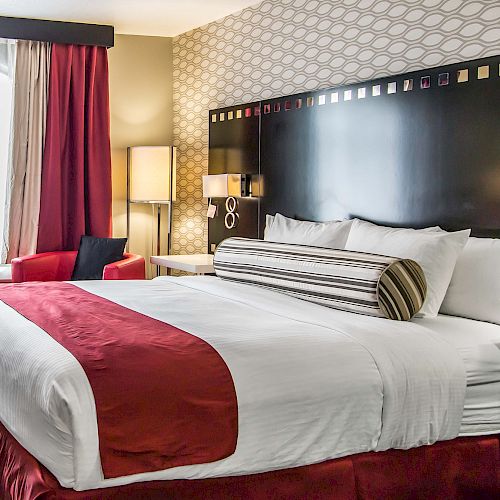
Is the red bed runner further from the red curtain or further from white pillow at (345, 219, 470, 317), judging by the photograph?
the red curtain

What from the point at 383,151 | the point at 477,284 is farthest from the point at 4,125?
the point at 477,284

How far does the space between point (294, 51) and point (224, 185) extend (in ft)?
3.20

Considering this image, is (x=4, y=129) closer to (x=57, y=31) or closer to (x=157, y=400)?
(x=57, y=31)

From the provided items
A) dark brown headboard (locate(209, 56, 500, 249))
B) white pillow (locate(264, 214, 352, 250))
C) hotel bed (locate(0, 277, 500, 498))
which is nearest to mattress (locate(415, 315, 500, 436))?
hotel bed (locate(0, 277, 500, 498))

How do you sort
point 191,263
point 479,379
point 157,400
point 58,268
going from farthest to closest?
point 58,268 → point 191,263 → point 479,379 → point 157,400

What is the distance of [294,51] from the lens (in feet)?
15.7

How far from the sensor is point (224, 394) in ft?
7.30

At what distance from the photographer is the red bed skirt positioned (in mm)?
2123

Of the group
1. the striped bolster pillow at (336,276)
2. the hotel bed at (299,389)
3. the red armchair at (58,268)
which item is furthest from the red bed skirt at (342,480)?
the red armchair at (58,268)

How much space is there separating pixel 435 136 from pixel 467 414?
4.89 feet

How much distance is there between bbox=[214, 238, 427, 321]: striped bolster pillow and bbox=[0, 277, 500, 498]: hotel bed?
107mm

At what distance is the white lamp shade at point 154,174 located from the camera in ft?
18.8

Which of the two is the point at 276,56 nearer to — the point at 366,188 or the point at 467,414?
the point at 366,188

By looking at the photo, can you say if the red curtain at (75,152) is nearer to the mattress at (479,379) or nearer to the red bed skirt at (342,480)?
the red bed skirt at (342,480)
